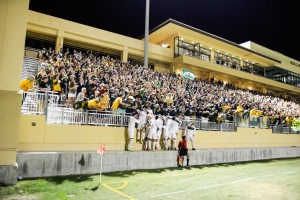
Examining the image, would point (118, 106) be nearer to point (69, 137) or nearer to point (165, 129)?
point (69, 137)

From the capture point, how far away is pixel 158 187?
28.2 feet

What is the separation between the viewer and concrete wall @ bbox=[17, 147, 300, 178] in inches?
347

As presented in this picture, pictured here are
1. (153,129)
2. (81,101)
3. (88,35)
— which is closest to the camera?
(81,101)

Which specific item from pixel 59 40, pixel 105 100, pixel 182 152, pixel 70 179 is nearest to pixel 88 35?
pixel 59 40

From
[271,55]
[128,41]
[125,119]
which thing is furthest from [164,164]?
[271,55]

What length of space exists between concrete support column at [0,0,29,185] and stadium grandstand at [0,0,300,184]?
0.09 ft

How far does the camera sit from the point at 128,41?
26141 millimetres

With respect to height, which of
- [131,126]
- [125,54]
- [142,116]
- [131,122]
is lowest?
[131,126]

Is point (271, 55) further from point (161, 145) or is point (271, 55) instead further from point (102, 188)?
point (102, 188)

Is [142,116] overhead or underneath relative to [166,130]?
overhead

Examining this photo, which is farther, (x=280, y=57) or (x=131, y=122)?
(x=280, y=57)

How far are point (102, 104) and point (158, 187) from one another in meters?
4.82

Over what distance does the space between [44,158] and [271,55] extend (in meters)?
44.4

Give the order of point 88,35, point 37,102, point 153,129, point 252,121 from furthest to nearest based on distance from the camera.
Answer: point 88,35 → point 252,121 → point 153,129 → point 37,102
